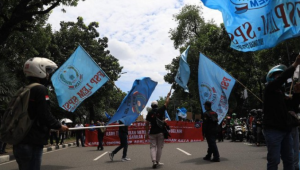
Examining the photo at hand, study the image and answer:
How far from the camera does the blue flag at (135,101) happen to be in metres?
9.06

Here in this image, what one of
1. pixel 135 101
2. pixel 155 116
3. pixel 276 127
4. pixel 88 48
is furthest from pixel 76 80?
pixel 88 48

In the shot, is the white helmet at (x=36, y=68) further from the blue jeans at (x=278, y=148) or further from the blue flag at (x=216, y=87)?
the blue flag at (x=216, y=87)

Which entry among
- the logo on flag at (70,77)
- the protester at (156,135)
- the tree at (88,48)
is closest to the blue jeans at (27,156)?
the protester at (156,135)

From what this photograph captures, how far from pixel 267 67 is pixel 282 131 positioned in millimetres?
26322

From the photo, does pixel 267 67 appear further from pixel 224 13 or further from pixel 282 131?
pixel 282 131

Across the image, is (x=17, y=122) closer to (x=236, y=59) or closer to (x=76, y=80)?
(x=76, y=80)

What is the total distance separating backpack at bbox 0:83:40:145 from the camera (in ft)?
11.2

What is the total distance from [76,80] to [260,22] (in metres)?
5.43

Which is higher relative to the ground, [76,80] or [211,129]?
[76,80]

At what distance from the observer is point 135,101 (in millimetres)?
9398

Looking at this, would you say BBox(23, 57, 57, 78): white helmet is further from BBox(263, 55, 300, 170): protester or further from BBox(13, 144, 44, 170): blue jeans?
BBox(263, 55, 300, 170): protester

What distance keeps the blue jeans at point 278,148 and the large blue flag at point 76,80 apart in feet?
19.1

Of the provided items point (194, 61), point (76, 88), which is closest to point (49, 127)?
point (76, 88)

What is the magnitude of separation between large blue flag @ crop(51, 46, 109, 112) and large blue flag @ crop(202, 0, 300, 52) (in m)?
4.58
